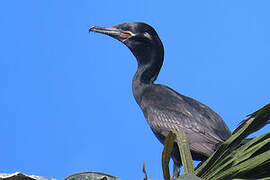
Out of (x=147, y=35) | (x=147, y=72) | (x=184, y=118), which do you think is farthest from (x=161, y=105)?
(x=147, y=35)

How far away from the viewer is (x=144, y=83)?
703 centimetres

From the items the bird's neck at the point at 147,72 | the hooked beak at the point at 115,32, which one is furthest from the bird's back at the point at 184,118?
the hooked beak at the point at 115,32

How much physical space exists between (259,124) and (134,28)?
5.17m

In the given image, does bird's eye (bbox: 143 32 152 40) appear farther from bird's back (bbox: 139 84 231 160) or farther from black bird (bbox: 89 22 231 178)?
bird's back (bbox: 139 84 231 160)

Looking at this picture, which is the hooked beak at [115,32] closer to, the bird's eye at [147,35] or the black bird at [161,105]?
the black bird at [161,105]

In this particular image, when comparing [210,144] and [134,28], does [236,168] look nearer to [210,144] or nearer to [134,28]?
[210,144]

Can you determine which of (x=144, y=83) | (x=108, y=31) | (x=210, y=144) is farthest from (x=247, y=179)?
(x=108, y=31)

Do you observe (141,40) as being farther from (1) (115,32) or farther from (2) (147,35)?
(1) (115,32)

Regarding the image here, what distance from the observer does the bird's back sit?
5.66 m

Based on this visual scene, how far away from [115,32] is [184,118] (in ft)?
6.87

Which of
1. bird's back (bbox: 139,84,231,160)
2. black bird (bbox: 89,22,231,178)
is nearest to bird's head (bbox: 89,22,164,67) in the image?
black bird (bbox: 89,22,231,178)

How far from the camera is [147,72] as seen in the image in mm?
7148

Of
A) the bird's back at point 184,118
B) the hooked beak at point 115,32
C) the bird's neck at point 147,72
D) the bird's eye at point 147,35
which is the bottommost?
the bird's back at point 184,118

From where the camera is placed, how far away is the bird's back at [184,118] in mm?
5660
